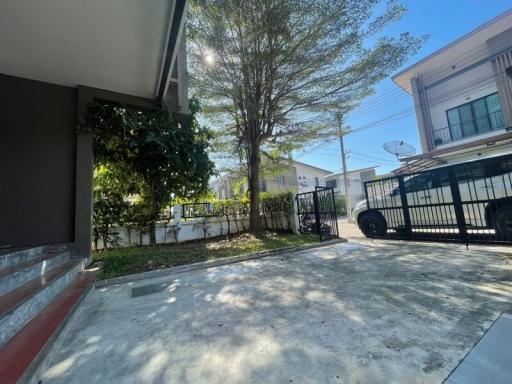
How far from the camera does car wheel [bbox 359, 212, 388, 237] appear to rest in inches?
247

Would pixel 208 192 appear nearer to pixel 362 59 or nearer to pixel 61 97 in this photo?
pixel 61 97

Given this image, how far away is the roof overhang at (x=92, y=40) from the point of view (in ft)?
10.2

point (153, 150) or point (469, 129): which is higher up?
point (469, 129)

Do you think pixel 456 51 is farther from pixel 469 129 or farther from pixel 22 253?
pixel 22 253

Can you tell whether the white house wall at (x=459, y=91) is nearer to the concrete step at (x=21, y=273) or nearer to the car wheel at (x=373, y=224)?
the car wheel at (x=373, y=224)

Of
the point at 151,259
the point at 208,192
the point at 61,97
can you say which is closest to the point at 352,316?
the point at 151,259

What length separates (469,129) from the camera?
1019cm

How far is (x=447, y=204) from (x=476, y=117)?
8.38 meters

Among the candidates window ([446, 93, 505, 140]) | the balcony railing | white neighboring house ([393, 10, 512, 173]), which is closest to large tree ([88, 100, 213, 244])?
white neighboring house ([393, 10, 512, 173])

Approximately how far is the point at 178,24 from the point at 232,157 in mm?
5529

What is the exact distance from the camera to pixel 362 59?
6582 millimetres

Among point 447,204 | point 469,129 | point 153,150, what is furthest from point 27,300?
point 469,129

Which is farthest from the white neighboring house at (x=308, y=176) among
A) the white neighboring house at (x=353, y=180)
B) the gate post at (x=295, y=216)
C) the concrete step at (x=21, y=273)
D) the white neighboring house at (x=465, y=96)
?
the concrete step at (x=21, y=273)

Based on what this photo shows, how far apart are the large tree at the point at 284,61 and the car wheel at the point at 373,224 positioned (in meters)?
3.33
